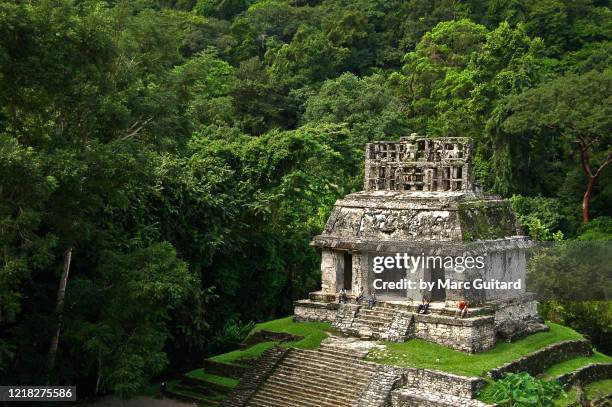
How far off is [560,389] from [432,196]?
5473 mm

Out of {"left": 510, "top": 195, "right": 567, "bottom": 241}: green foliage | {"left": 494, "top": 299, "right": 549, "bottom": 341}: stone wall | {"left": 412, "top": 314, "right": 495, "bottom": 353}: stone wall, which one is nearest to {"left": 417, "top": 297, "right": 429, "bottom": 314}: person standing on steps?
{"left": 412, "top": 314, "right": 495, "bottom": 353}: stone wall

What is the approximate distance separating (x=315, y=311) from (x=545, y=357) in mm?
5839

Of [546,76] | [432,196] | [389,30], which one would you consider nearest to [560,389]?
[432,196]

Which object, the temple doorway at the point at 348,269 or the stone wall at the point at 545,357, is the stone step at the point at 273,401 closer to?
the stone wall at the point at 545,357

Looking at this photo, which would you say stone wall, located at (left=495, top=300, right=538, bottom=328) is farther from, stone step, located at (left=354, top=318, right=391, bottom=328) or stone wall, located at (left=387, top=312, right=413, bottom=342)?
stone step, located at (left=354, top=318, right=391, bottom=328)

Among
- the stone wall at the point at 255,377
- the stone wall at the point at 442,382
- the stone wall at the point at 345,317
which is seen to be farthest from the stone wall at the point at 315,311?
the stone wall at the point at 442,382

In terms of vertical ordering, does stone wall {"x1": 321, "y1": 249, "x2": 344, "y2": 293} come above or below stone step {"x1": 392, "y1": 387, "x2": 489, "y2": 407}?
above

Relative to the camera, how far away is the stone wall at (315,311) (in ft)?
67.8

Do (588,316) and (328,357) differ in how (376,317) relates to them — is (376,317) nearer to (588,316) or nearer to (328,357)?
(328,357)

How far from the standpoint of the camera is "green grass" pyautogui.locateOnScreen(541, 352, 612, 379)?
18656mm

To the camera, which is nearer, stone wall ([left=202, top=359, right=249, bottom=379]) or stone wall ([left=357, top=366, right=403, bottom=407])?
stone wall ([left=357, top=366, right=403, bottom=407])

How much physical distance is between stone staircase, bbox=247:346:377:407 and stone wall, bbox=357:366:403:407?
0.15m

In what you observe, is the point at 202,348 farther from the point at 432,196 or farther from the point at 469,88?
the point at 469,88

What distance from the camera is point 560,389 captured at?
16.9 metres
